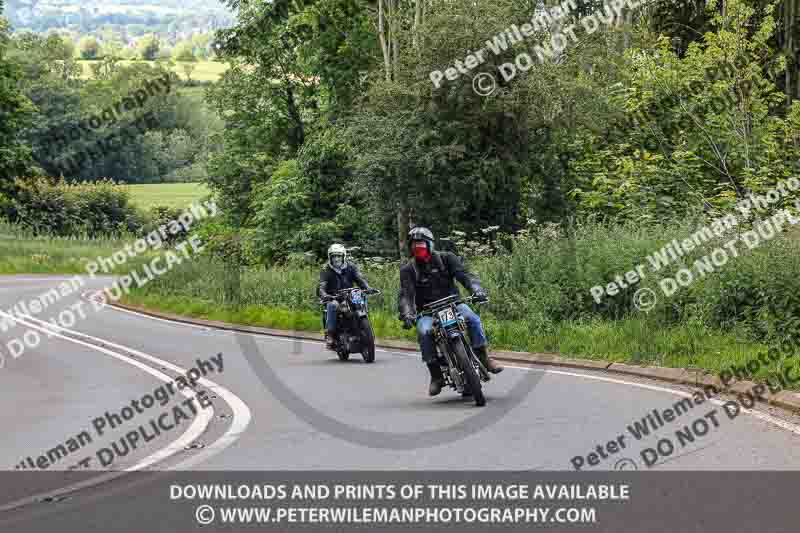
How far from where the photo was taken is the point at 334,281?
1833 centimetres

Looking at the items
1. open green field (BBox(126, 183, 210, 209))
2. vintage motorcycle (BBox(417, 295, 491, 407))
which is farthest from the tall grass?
open green field (BBox(126, 183, 210, 209))

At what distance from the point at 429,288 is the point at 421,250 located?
45 cm

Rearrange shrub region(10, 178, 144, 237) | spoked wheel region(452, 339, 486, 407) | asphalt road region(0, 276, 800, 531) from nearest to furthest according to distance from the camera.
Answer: asphalt road region(0, 276, 800, 531)
spoked wheel region(452, 339, 486, 407)
shrub region(10, 178, 144, 237)

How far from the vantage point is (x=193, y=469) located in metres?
8.70

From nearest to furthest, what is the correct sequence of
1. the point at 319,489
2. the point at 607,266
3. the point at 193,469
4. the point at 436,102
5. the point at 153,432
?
the point at 319,489 → the point at 193,469 → the point at 153,432 → the point at 607,266 → the point at 436,102

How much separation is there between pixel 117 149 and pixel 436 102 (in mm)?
84975

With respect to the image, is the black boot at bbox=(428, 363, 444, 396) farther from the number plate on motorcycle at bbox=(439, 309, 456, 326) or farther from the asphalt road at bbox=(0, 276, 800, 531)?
the number plate on motorcycle at bbox=(439, 309, 456, 326)

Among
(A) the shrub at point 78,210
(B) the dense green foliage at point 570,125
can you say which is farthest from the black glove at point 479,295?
(A) the shrub at point 78,210

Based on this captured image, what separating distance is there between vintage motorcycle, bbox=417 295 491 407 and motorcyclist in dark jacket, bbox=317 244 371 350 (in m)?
5.72

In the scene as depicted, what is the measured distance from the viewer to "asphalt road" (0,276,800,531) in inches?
338

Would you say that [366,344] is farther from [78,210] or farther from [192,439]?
[78,210]

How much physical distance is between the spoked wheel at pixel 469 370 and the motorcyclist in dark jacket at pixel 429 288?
0.49 m

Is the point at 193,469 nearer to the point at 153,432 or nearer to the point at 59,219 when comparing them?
the point at 153,432

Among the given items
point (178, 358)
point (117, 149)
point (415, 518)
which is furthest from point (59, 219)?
point (415, 518)
